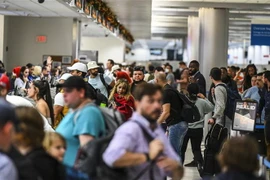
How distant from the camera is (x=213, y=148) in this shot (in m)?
9.87

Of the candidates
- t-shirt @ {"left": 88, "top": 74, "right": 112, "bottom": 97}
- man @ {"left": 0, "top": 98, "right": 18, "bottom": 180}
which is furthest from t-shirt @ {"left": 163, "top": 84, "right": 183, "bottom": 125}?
man @ {"left": 0, "top": 98, "right": 18, "bottom": 180}

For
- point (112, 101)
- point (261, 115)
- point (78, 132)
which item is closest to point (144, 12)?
point (261, 115)

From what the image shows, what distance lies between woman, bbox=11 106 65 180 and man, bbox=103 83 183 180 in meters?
0.44

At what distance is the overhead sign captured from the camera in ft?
90.7

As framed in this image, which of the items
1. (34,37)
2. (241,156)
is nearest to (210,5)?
(34,37)

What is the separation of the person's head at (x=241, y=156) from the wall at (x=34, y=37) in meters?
19.8

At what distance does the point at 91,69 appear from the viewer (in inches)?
440

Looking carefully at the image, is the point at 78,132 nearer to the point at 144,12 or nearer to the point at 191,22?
the point at 144,12

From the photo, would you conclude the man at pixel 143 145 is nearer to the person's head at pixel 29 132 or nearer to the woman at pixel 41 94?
the person's head at pixel 29 132

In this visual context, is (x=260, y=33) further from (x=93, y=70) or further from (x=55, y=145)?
(x=55, y=145)

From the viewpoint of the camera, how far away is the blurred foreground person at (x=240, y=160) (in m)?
3.78

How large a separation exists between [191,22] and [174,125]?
56.2ft

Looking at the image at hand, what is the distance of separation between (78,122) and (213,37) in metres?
17.1

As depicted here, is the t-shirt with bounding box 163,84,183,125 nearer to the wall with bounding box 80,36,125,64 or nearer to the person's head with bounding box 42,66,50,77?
the person's head with bounding box 42,66,50,77
